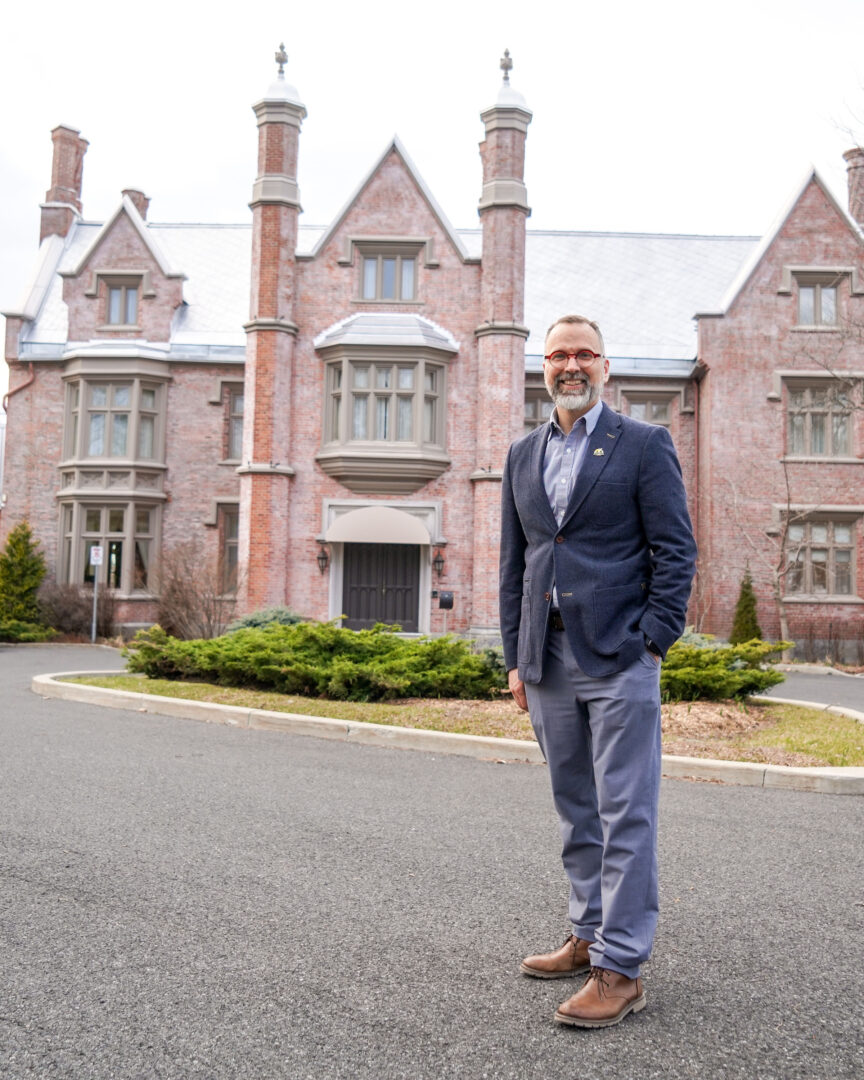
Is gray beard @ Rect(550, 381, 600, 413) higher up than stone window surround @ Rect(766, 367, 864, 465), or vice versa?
stone window surround @ Rect(766, 367, 864, 465)

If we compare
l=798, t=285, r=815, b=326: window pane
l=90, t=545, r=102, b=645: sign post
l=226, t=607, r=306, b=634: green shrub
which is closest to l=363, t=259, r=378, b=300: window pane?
l=226, t=607, r=306, b=634: green shrub

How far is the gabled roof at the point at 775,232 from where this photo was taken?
23156 millimetres

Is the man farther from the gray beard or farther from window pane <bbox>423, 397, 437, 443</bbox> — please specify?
window pane <bbox>423, 397, 437, 443</bbox>

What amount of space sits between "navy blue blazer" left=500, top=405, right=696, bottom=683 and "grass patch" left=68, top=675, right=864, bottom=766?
188 inches

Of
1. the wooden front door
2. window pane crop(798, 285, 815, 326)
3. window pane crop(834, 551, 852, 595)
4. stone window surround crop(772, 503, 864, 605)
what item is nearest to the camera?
the wooden front door

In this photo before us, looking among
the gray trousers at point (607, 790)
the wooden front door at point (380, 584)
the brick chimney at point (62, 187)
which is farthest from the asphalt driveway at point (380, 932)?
the brick chimney at point (62, 187)

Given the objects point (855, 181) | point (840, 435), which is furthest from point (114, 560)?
point (855, 181)

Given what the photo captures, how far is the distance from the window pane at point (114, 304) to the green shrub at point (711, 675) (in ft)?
64.4

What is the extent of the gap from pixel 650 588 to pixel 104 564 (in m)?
A: 23.1

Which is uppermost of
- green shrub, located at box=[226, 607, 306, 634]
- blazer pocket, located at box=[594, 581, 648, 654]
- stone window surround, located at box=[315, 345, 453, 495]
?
stone window surround, located at box=[315, 345, 453, 495]

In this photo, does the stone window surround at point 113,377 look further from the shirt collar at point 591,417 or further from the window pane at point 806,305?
the shirt collar at point 591,417

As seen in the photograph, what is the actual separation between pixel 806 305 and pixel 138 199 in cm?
1990

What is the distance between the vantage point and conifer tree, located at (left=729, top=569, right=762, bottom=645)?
2123 cm

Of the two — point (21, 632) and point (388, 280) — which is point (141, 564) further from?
point (388, 280)
